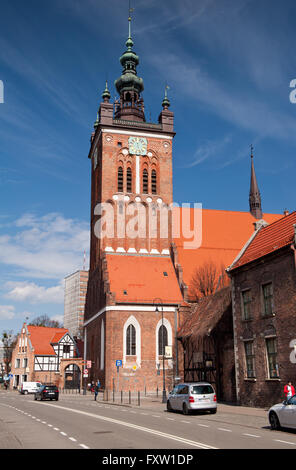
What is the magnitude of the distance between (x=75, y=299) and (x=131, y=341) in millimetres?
135956

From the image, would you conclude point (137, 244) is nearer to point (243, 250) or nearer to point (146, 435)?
point (243, 250)

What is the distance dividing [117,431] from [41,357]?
200 ft

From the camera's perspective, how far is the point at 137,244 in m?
52.6

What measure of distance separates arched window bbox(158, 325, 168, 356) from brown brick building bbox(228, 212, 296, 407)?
18.8 m

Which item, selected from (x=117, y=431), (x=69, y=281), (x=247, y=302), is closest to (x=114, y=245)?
(x=247, y=302)

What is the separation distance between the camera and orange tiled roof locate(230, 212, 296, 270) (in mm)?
24703

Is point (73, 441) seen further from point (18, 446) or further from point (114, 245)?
point (114, 245)

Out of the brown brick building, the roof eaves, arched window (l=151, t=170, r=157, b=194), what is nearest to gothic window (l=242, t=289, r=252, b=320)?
the brown brick building

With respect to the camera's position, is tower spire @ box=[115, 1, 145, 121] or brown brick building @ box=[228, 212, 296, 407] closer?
brown brick building @ box=[228, 212, 296, 407]

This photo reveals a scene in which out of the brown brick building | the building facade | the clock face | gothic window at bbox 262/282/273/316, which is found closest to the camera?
the brown brick building

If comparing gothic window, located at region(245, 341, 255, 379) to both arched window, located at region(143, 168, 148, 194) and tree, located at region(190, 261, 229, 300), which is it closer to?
tree, located at region(190, 261, 229, 300)

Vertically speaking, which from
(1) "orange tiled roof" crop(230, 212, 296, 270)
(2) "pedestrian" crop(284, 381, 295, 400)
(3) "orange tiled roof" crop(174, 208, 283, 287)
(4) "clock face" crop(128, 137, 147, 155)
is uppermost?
(4) "clock face" crop(128, 137, 147, 155)

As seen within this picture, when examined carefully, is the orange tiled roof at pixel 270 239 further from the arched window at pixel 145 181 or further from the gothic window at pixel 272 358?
the arched window at pixel 145 181

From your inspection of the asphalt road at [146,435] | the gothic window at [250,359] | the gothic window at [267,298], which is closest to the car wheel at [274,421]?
the asphalt road at [146,435]
